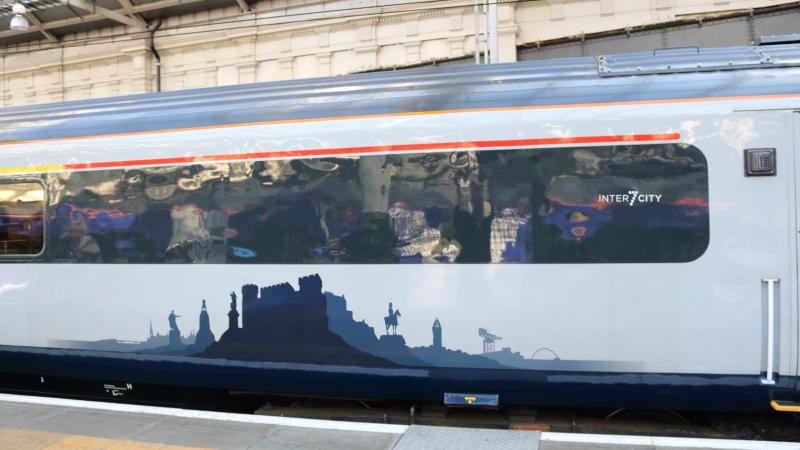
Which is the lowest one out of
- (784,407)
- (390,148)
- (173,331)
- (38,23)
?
(784,407)

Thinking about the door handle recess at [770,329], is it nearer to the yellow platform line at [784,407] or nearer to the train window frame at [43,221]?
the yellow platform line at [784,407]

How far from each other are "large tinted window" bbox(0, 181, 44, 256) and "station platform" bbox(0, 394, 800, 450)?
1.41 meters

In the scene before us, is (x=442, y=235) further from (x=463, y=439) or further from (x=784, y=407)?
(x=784, y=407)

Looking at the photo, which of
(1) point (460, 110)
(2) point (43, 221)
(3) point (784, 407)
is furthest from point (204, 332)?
(3) point (784, 407)

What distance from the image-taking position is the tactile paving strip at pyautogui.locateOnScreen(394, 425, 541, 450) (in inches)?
124

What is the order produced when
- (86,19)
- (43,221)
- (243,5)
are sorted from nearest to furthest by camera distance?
(43,221)
(243,5)
(86,19)

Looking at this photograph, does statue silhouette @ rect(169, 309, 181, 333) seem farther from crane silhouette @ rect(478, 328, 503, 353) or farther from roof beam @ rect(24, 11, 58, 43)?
roof beam @ rect(24, 11, 58, 43)

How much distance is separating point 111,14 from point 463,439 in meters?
17.5

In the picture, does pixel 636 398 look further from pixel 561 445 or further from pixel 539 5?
pixel 539 5

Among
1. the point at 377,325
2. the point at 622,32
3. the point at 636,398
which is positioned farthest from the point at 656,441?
the point at 622,32

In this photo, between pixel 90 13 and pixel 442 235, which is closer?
pixel 442 235

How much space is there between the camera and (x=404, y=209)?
3775 mm

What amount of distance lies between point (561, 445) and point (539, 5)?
1240cm

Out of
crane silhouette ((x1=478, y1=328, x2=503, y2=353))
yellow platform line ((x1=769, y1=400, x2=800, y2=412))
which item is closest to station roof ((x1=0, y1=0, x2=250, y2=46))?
crane silhouette ((x1=478, y1=328, x2=503, y2=353))
